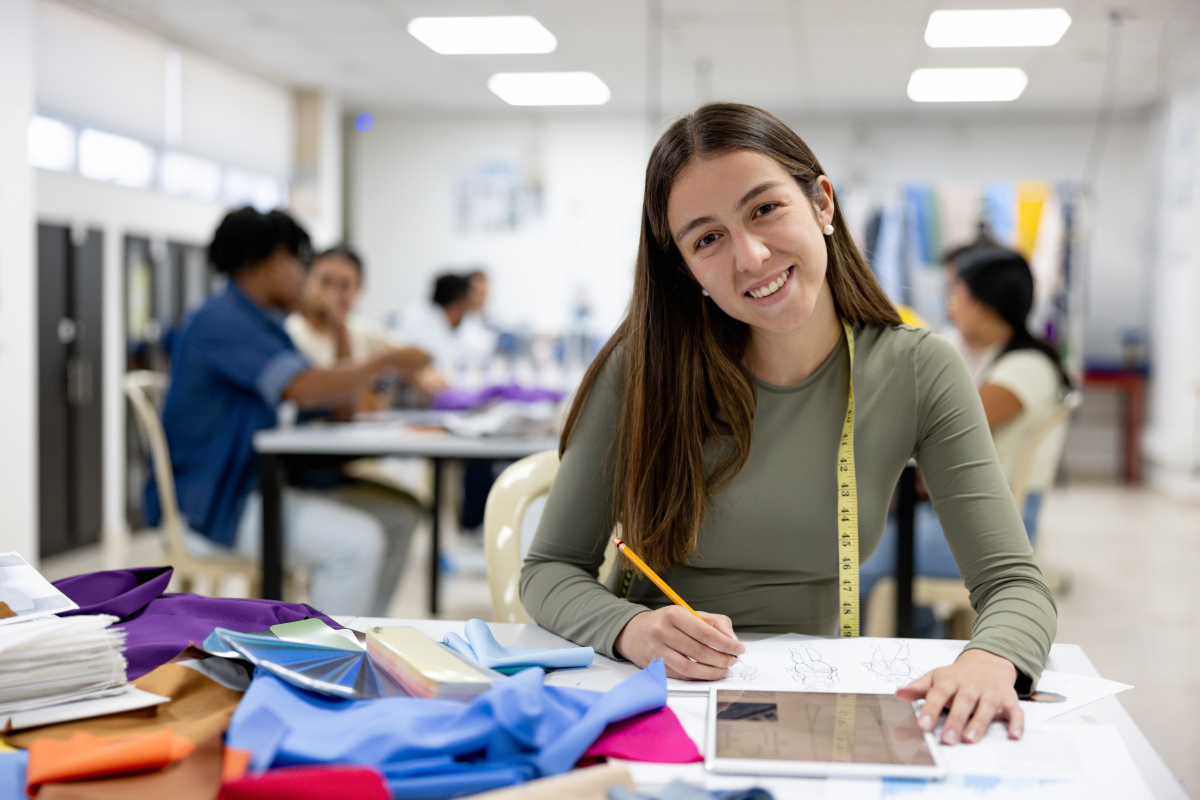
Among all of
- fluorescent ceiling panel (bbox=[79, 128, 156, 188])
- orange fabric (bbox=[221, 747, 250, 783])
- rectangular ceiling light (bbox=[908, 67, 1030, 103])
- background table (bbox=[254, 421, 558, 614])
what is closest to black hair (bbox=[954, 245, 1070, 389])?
background table (bbox=[254, 421, 558, 614])

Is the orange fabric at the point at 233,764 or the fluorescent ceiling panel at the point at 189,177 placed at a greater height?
the fluorescent ceiling panel at the point at 189,177

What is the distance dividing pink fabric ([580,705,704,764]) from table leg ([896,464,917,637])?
1.68 meters

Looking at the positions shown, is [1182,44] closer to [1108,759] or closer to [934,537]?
[934,537]

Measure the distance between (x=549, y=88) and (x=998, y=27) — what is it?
3090 millimetres

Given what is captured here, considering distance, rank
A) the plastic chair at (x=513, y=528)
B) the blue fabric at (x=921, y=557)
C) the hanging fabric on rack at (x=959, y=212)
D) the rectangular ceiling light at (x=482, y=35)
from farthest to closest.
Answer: the hanging fabric on rack at (x=959, y=212) → the rectangular ceiling light at (x=482, y=35) → the blue fabric at (x=921, y=557) → the plastic chair at (x=513, y=528)

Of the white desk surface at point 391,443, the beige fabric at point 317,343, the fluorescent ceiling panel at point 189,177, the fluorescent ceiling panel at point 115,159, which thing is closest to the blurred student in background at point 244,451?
the white desk surface at point 391,443

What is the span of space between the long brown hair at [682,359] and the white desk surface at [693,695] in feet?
0.67

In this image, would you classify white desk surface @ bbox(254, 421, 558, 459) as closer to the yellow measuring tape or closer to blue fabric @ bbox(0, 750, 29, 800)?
the yellow measuring tape

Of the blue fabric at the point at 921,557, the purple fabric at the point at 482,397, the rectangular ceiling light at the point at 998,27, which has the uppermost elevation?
the rectangular ceiling light at the point at 998,27

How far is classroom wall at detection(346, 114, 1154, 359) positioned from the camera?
7.85 meters

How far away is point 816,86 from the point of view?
6.95 metres

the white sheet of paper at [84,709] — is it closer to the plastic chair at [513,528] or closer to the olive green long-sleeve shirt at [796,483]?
the olive green long-sleeve shirt at [796,483]

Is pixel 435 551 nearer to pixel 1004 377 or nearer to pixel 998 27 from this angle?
pixel 1004 377

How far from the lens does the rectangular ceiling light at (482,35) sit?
5445 mm
